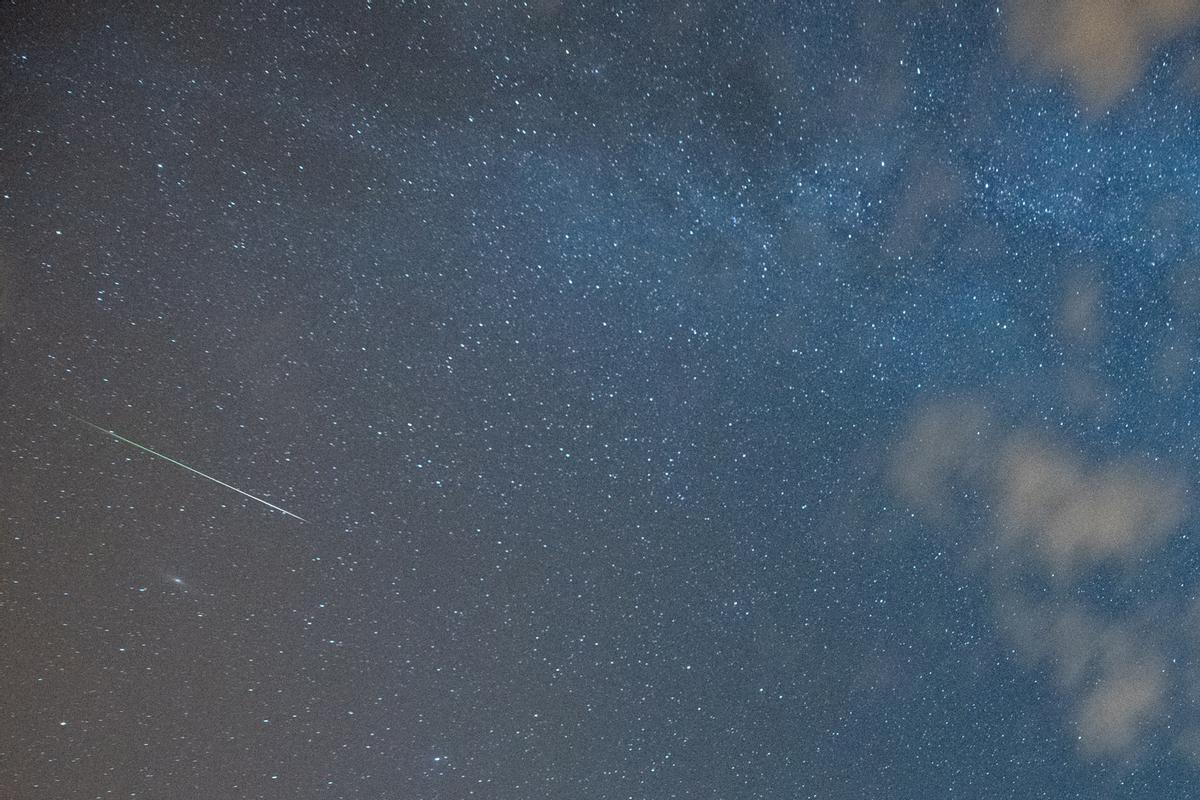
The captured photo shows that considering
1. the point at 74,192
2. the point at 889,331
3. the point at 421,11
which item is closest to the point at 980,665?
the point at 889,331

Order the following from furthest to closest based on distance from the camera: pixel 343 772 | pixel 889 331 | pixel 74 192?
pixel 889 331 < pixel 343 772 < pixel 74 192

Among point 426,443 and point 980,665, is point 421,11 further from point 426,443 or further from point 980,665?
point 980,665

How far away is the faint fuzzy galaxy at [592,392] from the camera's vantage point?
2.26ft

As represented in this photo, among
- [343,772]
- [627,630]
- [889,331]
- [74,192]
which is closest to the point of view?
[74,192]

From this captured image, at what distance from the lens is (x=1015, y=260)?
104cm

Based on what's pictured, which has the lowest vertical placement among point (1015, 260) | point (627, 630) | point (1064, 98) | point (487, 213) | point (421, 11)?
point (627, 630)

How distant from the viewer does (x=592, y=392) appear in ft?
2.79

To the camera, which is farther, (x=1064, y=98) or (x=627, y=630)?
(x=1064, y=98)

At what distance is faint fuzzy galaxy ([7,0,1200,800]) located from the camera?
27.1 inches

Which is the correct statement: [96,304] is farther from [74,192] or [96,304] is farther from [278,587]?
[278,587]

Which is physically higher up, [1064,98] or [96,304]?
[1064,98]

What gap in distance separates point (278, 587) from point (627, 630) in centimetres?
40

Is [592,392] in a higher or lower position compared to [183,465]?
higher

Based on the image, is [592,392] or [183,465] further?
[592,392]
